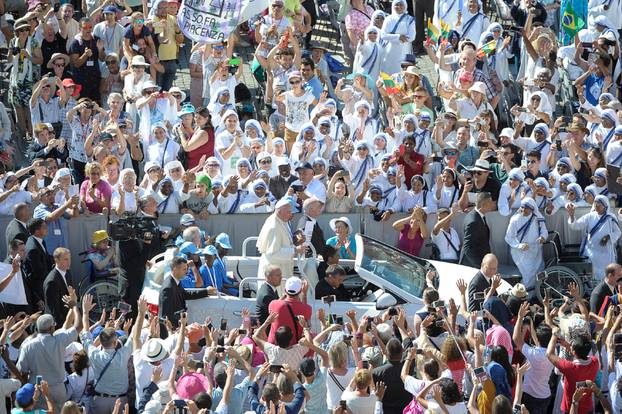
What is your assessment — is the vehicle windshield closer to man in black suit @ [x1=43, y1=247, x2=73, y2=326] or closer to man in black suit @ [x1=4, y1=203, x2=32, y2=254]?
man in black suit @ [x1=43, y1=247, x2=73, y2=326]

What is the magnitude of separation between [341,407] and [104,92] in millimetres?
10952

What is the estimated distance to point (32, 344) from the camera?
15930 millimetres

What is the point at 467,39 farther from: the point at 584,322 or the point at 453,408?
the point at 453,408

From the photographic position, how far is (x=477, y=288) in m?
18.0

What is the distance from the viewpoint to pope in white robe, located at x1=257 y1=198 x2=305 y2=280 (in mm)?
18844

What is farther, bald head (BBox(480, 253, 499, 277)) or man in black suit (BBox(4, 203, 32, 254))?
man in black suit (BBox(4, 203, 32, 254))

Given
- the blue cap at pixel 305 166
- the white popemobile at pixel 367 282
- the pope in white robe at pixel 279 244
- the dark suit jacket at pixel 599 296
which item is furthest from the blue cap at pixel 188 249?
the dark suit jacket at pixel 599 296

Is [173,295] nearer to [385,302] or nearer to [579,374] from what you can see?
[385,302]

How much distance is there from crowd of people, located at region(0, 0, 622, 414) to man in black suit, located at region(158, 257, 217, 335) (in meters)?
0.02

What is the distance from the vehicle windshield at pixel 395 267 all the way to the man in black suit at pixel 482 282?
55 centimetres

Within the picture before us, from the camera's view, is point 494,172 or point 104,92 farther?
point 104,92

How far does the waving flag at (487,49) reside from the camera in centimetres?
2400

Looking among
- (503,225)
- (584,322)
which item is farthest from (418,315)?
(503,225)

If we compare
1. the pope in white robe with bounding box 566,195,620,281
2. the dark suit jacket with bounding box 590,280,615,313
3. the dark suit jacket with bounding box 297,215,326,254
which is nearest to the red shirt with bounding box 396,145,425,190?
the dark suit jacket with bounding box 297,215,326,254
